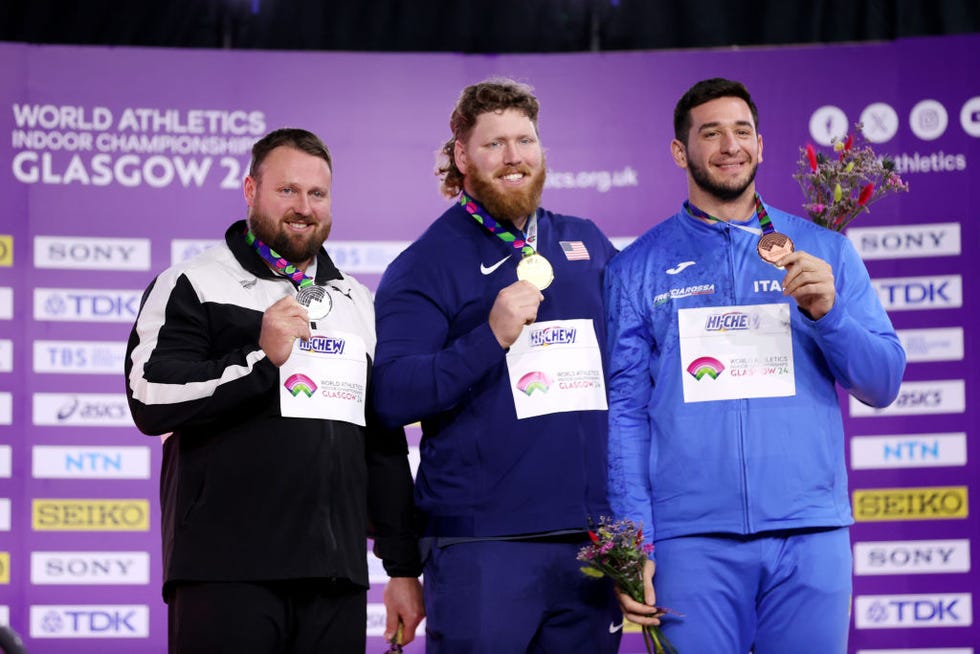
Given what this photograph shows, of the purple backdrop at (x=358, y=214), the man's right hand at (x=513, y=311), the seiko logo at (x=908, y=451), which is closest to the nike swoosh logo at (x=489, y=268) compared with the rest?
the man's right hand at (x=513, y=311)

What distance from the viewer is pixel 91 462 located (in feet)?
17.4

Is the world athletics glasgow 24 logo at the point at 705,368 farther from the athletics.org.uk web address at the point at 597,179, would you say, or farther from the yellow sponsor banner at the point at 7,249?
the yellow sponsor banner at the point at 7,249

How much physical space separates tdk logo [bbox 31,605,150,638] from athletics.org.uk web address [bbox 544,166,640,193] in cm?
269

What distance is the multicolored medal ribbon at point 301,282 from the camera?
3.05 m

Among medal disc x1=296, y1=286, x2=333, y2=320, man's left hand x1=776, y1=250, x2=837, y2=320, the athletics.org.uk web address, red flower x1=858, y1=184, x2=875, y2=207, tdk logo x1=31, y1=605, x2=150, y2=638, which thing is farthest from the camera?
the athletics.org.uk web address

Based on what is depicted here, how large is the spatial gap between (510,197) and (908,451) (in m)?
2.96

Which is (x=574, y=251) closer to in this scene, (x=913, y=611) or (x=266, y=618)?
(x=266, y=618)

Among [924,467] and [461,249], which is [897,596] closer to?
[924,467]

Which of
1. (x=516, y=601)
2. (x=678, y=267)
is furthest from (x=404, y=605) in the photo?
(x=678, y=267)

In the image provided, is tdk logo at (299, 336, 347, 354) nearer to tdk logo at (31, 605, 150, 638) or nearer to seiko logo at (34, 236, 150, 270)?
seiko logo at (34, 236, 150, 270)

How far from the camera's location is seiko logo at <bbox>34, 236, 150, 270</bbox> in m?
5.33

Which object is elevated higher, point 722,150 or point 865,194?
point 722,150

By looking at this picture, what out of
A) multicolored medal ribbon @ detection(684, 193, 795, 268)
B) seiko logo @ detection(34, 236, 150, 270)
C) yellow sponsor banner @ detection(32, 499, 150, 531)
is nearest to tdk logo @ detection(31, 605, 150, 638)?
yellow sponsor banner @ detection(32, 499, 150, 531)

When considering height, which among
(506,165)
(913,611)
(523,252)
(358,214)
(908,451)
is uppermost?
(358,214)
